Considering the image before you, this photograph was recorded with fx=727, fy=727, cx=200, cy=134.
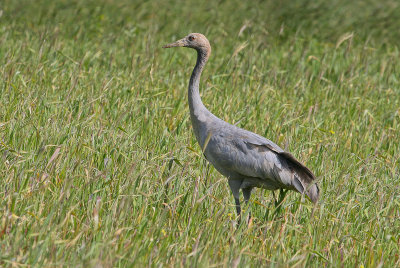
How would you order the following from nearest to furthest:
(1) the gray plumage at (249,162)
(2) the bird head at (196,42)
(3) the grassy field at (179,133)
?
(3) the grassy field at (179,133) → (1) the gray plumage at (249,162) → (2) the bird head at (196,42)

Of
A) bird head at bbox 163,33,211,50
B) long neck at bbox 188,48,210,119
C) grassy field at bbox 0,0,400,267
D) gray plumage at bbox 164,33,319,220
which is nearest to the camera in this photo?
grassy field at bbox 0,0,400,267

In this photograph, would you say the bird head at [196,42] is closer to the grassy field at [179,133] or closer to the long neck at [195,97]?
the long neck at [195,97]

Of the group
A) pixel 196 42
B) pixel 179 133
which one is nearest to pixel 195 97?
pixel 196 42

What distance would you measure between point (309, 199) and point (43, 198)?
2026 millimetres

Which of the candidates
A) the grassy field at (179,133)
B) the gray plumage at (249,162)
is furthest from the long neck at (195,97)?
the grassy field at (179,133)

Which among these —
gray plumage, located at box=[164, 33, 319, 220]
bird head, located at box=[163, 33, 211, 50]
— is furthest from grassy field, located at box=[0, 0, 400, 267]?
bird head, located at box=[163, 33, 211, 50]

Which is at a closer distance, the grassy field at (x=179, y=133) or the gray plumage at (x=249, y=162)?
the grassy field at (x=179, y=133)

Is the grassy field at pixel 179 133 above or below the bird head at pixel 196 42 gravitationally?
below

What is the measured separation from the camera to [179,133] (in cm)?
712

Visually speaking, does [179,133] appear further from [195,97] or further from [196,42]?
[196,42]

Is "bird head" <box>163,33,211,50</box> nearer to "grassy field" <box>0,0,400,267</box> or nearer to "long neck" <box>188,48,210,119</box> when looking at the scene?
"long neck" <box>188,48,210,119</box>

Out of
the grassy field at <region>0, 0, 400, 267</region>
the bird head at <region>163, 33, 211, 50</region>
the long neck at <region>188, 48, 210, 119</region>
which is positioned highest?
the bird head at <region>163, 33, 211, 50</region>

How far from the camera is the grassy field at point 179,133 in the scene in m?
Result: 4.60

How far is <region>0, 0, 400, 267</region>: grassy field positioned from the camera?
4.60 meters
